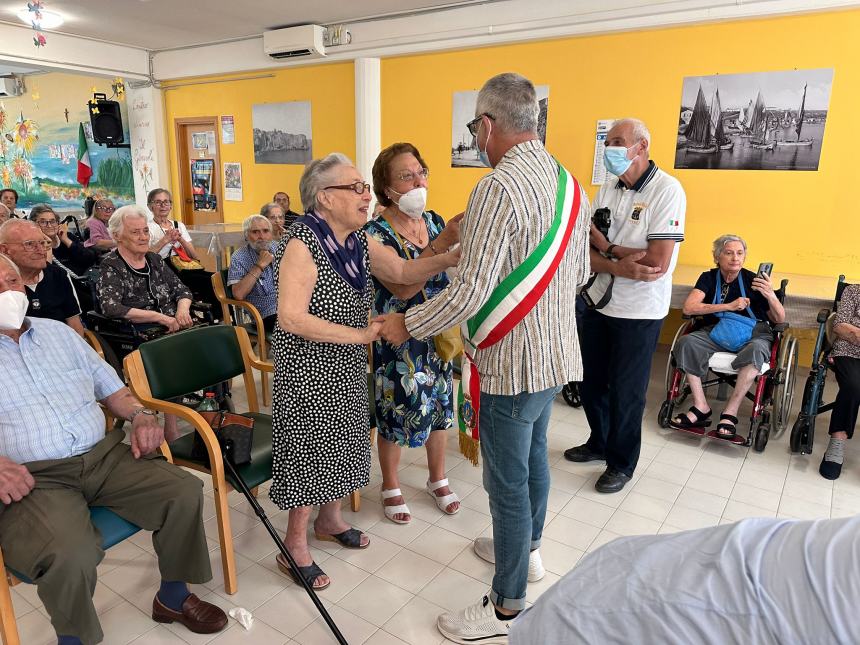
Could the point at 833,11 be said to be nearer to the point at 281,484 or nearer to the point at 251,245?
the point at 251,245

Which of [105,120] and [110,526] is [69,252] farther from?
[105,120]

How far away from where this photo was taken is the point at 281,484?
2.00 meters

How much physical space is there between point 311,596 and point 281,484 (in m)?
0.37

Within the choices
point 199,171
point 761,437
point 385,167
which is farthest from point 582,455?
point 199,171

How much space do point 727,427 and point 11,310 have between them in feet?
10.9

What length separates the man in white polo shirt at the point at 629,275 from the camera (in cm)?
250

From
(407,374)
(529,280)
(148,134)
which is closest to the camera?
(529,280)

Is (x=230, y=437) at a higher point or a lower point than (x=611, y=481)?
higher

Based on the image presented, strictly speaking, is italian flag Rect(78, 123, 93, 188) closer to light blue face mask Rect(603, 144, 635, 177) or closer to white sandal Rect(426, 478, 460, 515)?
white sandal Rect(426, 478, 460, 515)

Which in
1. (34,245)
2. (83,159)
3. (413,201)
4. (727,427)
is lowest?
(727,427)

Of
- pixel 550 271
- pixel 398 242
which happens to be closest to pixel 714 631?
pixel 550 271

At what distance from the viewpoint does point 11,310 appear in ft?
5.72

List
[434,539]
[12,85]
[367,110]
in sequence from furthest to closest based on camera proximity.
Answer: [12,85] → [367,110] → [434,539]

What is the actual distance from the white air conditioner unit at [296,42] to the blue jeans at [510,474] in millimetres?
5526
